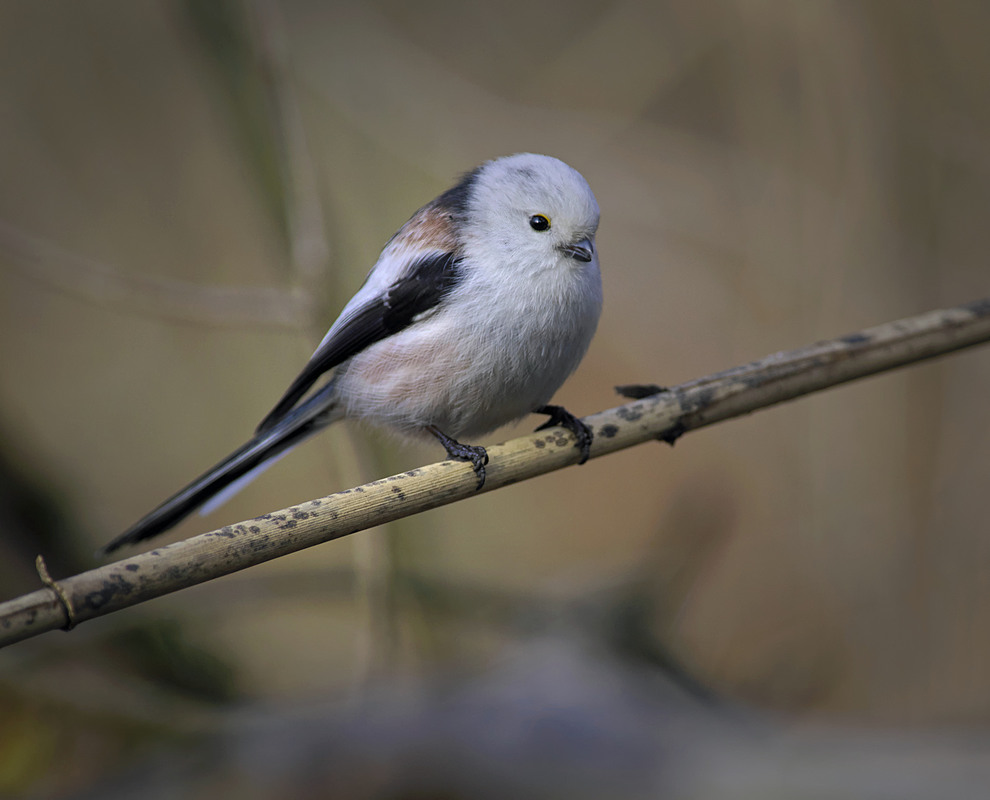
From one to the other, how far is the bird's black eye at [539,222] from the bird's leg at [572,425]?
0.44m

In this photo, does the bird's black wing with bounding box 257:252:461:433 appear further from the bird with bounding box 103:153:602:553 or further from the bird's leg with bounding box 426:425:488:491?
the bird's leg with bounding box 426:425:488:491

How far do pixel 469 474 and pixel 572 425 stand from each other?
35 cm

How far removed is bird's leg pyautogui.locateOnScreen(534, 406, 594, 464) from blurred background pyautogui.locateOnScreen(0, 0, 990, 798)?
63 centimetres

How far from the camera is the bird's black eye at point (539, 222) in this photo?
5.35 feet

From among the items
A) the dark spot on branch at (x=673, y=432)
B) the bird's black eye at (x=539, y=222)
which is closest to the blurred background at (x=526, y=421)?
the dark spot on branch at (x=673, y=432)

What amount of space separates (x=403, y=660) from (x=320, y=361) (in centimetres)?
125

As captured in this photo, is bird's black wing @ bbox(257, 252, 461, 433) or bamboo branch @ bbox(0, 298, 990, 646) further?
bird's black wing @ bbox(257, 252, 461, 433)

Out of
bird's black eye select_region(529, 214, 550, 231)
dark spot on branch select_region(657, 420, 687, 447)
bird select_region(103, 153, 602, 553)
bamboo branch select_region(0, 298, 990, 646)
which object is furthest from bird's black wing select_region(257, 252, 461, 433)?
dark spot on branch select_region(657, 420, 687, 447)

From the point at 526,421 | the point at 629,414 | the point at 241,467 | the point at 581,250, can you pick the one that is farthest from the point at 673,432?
the point at 241,467

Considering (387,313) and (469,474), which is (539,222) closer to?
(387,313)

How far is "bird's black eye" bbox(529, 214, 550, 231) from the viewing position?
163 cm

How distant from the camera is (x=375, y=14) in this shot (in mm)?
3080

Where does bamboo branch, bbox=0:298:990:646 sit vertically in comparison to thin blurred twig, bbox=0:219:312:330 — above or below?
below

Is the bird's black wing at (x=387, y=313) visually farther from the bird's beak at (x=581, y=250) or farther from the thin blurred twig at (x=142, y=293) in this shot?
the thin blurred twig at (x=142, y=293)
